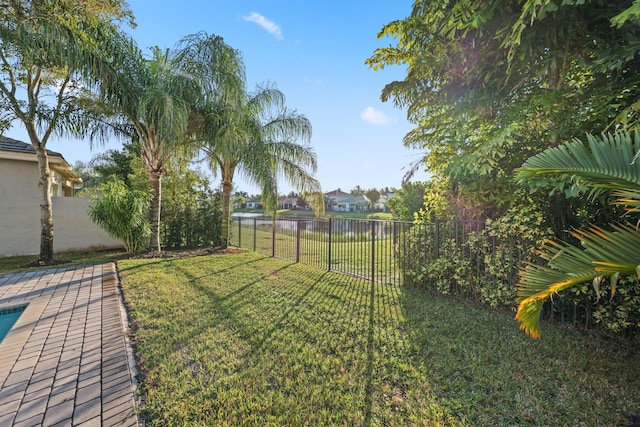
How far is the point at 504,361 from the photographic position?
291cm

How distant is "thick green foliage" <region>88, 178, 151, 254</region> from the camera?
7820 millimetres

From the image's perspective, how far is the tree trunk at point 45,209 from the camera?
23.4 feet

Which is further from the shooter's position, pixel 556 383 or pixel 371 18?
pixel 371 18

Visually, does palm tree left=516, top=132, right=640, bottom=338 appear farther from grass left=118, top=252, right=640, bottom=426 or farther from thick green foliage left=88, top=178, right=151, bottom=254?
thick green foliage left=88, top=178, right=151, bottom=254

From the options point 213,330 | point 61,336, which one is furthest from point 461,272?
point 61,336

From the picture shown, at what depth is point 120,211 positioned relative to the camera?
25.8 ft

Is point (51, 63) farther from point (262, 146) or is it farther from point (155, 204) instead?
point (262, 146)

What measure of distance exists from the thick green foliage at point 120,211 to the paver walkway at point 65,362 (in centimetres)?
318

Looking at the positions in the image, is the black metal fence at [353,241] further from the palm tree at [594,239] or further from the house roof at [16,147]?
the house roof at [16,147]

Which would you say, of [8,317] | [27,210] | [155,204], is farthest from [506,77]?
[27,210]

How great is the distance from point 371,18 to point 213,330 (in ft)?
23.5

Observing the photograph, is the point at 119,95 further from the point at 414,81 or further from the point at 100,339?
the point at 414,81

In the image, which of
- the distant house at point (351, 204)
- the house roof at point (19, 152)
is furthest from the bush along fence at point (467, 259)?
the distant house at point (351, 204)

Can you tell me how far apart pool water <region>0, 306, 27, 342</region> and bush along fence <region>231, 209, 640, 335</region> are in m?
5.57
